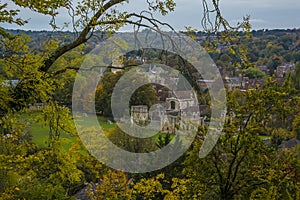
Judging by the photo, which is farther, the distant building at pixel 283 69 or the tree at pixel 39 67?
the distant building at pixel 283 69

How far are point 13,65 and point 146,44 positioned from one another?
4.01ft

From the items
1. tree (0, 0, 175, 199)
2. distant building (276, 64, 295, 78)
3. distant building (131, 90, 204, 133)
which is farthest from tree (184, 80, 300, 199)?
distant building (276, 64, 295, 78)

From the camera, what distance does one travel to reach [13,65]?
3248 millimetres

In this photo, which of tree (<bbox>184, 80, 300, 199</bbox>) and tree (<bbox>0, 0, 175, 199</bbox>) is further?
tree (<bbox>184, 80, 300, 199</bbox>)

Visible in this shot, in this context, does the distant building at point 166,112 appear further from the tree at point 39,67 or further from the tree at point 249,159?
the tree at point 39,67

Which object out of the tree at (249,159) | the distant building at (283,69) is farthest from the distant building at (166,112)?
the distant building at (283,69)

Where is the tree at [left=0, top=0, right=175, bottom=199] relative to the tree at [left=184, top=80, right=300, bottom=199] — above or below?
above

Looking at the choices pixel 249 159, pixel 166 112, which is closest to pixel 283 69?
pixel 166 112

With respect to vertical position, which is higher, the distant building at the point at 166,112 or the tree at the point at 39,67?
the tree at the point at 39,67

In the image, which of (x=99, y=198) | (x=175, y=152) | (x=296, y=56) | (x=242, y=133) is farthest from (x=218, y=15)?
(x=296, y=56)

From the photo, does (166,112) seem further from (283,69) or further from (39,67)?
(283,69)

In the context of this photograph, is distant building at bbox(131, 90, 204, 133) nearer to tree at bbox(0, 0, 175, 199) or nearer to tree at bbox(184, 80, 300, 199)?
tree at bbox(184, 80, 300, 199)

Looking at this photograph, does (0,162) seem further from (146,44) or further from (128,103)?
(128,103)

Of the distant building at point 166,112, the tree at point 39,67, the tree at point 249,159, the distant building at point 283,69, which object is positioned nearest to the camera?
the tree at point 39,67
